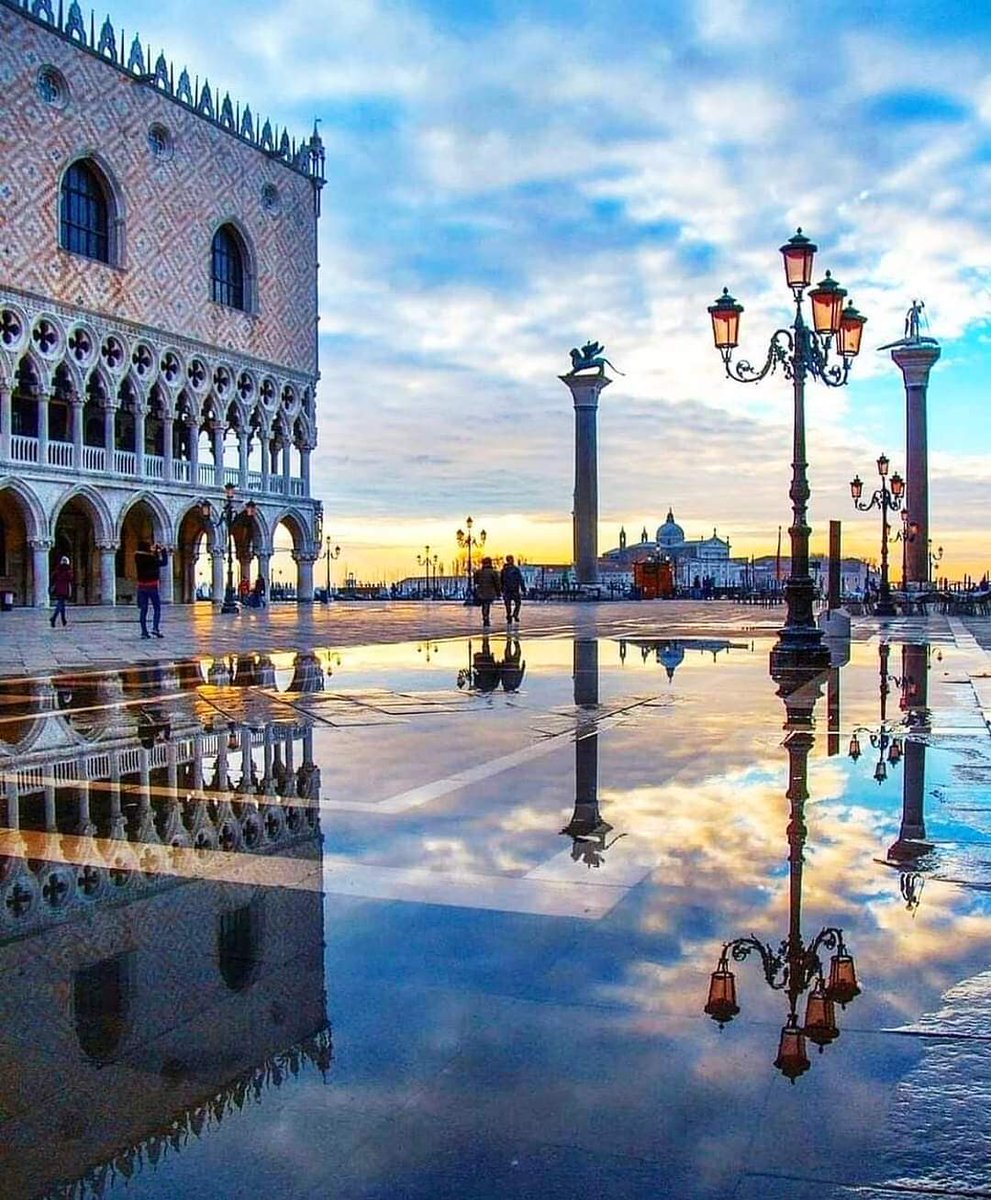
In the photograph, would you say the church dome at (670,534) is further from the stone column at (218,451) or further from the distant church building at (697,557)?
the stone column at (218,451)

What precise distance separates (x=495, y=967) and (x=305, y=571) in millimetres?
51008

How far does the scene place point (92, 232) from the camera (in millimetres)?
40875

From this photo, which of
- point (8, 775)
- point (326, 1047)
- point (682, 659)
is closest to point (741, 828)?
point (326, 1047)

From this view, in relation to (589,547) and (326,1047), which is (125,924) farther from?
(589,547)

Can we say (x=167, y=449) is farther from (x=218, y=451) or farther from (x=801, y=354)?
(x=801, y=354)

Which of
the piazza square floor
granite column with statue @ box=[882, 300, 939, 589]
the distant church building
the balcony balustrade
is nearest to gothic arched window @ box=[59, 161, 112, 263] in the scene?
the balcony balustrade

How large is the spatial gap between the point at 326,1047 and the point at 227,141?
4898cm

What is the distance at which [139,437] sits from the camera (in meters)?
43.0

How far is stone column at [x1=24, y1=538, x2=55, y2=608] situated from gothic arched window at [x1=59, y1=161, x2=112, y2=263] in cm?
989

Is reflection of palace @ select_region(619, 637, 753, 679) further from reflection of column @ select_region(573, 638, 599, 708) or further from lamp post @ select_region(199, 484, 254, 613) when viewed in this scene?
lamp post @ select_region(199, 484, 254, 613)

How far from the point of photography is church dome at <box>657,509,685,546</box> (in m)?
153

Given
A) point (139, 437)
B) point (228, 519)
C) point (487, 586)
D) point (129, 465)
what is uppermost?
point (139, 437)

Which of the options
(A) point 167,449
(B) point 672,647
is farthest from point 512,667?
(A) point 167,449

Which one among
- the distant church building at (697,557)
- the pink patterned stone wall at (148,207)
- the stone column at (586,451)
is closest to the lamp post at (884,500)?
the stone column at (586,451)
